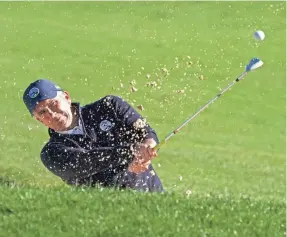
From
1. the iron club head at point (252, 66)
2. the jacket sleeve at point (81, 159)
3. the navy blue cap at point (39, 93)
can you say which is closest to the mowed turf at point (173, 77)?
the jacket sleeve at point (81, 159)

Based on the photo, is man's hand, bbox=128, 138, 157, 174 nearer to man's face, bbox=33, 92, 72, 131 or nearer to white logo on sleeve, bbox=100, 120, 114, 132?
white logo on sleeve, bbox=100, 120, 114, 132

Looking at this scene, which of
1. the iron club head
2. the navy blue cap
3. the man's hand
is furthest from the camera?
the iron club head

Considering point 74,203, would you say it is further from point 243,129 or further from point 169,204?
point 243,129

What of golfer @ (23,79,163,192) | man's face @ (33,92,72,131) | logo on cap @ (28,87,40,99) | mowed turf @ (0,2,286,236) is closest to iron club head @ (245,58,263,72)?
golfer @ (23,79,163,192)

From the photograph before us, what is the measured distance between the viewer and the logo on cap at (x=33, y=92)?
305 inches

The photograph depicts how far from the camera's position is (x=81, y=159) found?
7.64 meters

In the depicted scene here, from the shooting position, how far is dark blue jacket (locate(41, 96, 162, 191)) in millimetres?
7742

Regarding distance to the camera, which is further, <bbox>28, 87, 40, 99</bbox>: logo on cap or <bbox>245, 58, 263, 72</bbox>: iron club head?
<bbox>245, 58, 263, 72</bbox>: iron club head

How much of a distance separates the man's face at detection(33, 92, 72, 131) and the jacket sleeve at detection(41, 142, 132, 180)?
195mm

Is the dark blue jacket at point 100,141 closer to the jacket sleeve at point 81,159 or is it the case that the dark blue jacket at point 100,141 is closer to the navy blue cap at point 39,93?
the jacket sleeve at point 81,159

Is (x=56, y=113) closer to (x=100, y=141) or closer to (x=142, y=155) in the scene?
(x=100, y=141)

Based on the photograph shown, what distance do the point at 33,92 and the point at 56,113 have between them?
31cm

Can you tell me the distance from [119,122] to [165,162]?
15.3 feet

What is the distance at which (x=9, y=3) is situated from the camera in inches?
666
